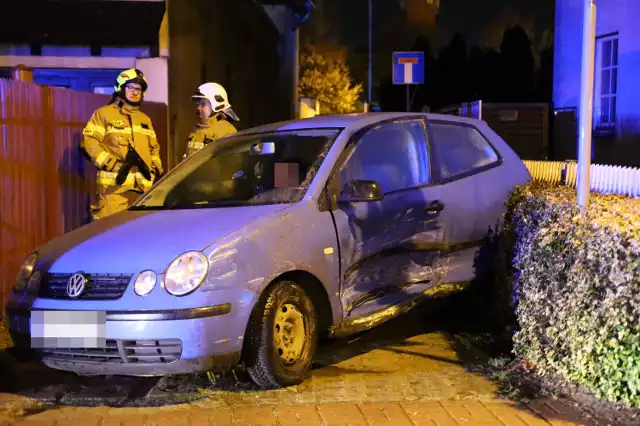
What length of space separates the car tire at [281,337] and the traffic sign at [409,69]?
9458 mm

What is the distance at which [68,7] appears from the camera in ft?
31.2

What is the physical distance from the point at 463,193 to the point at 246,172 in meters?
1.72

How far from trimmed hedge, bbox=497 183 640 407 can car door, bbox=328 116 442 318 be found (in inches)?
28.2

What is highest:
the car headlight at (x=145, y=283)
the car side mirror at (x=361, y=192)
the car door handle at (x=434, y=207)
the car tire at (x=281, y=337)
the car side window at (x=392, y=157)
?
the car side window at (x=392, y=157)

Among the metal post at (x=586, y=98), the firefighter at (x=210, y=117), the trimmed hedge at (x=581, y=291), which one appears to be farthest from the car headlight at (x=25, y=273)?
the metal post at (x=586, y=98)

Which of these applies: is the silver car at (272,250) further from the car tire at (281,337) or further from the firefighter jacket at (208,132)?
the firefighter jacket at (208,132)

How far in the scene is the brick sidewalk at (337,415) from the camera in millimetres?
4160

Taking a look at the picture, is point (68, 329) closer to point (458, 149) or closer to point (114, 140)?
point (114, 140)

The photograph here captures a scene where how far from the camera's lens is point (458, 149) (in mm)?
6098

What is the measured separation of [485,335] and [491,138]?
1.68 metres

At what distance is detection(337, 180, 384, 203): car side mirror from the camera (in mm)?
4867

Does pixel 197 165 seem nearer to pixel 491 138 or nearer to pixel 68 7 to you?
pixel 491 138

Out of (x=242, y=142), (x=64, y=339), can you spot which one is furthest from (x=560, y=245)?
(x=64, y=339)

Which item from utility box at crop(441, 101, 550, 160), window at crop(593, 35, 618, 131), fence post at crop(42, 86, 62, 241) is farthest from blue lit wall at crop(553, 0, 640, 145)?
fence post at crop(42, 86, 62, 241)
